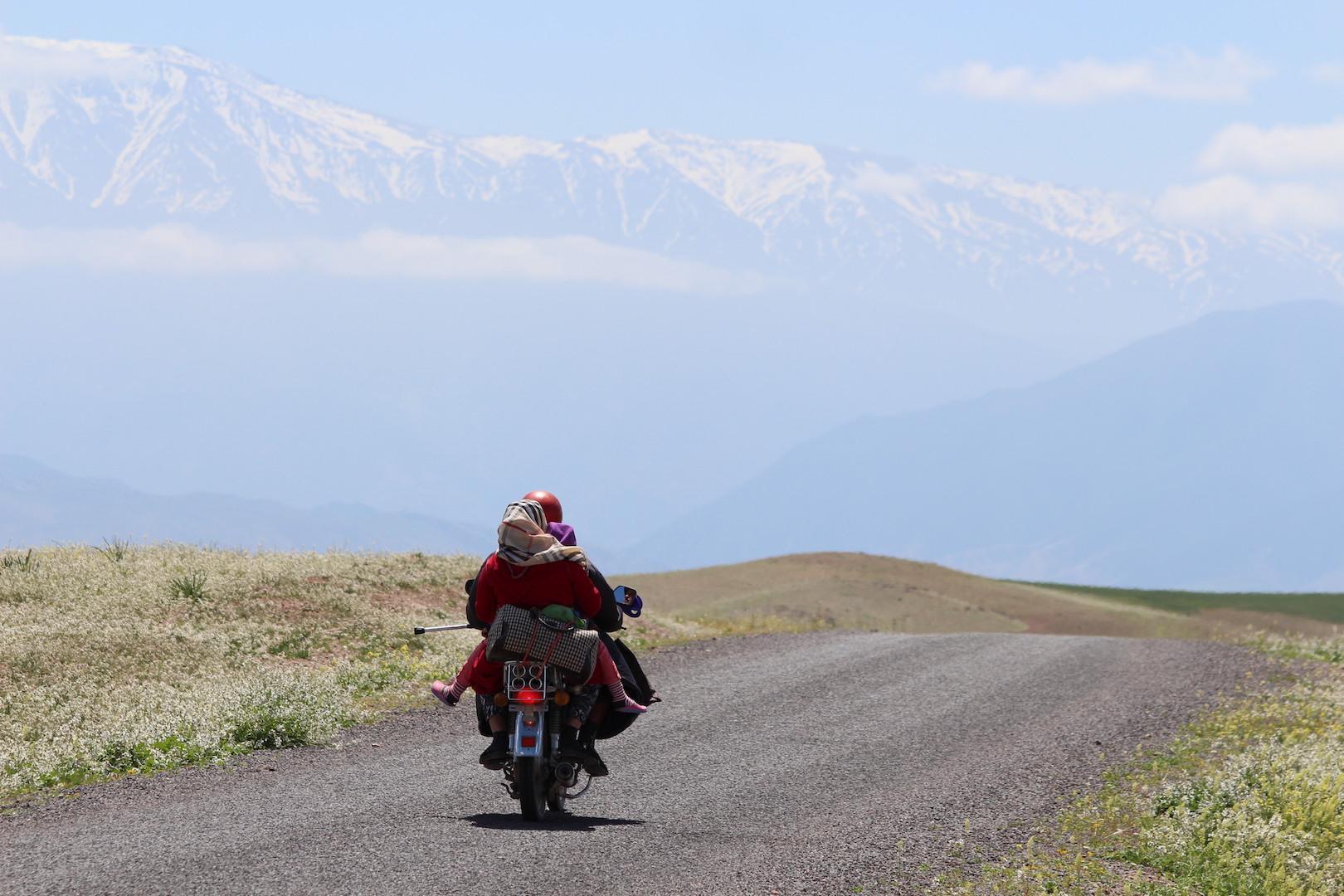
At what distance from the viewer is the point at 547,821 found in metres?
10.9

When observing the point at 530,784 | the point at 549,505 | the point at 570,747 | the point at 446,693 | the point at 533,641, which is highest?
the point at 549,505

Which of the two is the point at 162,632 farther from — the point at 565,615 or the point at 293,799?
the point at 565,615

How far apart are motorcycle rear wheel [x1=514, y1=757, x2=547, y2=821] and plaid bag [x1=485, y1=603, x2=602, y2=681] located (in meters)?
0.75

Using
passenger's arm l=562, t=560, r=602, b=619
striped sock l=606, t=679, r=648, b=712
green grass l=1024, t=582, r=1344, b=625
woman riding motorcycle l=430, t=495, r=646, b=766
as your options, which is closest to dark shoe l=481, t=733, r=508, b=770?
woman riding motorcycle l=430, t=495, r=646, b=766

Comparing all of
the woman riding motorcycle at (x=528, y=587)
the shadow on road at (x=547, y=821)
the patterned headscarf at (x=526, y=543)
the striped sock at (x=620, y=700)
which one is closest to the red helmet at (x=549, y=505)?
the woman riding motorcycle at (x=528, y=587)

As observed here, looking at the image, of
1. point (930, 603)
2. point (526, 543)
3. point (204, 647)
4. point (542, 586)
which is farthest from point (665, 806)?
point (930, 603)

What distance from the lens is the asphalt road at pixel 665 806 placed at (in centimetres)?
927

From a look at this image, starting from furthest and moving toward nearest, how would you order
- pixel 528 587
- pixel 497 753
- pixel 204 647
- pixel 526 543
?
pixel 204 647 < pixel 497 753 < pixel 528 587 < pixel 526 543

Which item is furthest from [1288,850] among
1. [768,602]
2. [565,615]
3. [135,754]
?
[768,602]

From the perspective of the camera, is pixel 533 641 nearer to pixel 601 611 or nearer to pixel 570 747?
pixel 601 611

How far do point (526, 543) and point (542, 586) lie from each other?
40cm

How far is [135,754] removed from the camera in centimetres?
1313

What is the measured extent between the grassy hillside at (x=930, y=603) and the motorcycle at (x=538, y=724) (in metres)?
27.9

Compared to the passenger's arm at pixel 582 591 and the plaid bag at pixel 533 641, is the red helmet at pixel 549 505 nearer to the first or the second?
the passenger's arm at pixel 582 591
